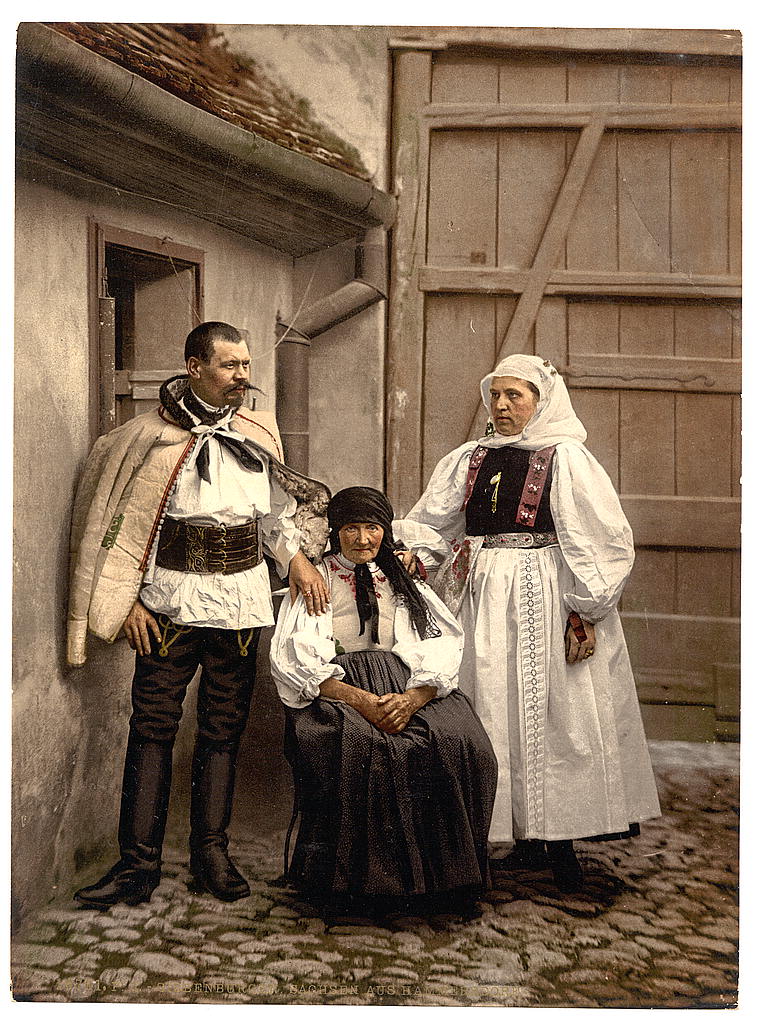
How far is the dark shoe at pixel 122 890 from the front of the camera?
9.46 ft

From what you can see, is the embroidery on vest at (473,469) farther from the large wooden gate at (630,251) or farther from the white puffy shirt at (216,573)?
the white puffy shirt at (216,573)

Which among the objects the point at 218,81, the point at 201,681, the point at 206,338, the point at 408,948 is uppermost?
the point at 218,81

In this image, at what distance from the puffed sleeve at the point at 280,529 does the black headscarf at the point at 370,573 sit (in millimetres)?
121

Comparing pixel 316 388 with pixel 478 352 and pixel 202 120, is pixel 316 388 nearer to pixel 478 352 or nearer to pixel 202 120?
pixel 478 352

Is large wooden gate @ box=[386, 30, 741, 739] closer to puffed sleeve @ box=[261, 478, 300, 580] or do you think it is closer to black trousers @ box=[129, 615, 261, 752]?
puffed sleeve @ box=[261, 478, 300, 580]

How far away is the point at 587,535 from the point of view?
2912mm

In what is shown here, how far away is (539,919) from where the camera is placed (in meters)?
2.85

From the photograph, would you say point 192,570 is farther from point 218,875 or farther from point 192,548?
point 218,875

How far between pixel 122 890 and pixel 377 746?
0.94 metres

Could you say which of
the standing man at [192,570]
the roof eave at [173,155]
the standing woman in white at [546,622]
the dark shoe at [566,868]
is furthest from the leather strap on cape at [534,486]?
the dark shoe at [566,868]

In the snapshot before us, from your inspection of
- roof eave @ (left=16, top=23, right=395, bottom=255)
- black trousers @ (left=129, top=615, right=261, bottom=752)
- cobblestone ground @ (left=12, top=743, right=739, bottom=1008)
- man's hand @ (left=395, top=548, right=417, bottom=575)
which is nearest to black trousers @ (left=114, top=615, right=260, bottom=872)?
black trousers @ (left=129, top=615, right=261, bottom=752)

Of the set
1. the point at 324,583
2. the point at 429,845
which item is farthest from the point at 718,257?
the point at 429,845

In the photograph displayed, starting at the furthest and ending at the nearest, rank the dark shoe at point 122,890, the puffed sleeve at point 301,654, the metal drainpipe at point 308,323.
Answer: the metal drainpipe at point 308,323, the dark shoe at point 122,890, the puffed sleeve at point 301,654

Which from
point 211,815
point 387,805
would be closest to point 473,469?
point 387,805
